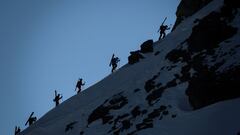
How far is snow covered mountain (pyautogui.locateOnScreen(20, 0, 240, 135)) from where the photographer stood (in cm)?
1698

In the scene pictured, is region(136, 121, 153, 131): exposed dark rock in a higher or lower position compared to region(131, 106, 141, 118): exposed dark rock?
lower

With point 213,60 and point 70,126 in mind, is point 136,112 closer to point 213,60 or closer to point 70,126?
point 213,60

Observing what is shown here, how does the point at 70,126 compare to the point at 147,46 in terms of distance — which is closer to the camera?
the point at 70,126

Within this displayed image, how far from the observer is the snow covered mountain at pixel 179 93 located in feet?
55.7

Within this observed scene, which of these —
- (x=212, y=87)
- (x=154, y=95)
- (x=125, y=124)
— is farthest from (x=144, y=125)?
(x=212, y=87)

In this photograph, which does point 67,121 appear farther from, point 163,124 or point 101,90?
point 163,124

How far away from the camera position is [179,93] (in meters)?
21.1

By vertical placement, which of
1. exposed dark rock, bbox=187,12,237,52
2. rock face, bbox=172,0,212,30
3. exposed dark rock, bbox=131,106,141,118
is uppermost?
rock face, bbox=172,0,212,30

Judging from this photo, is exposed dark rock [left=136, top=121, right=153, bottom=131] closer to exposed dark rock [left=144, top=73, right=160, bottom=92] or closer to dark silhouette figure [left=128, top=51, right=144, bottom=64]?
exposed dark rock [left=144, top=73, right=160, bottom=92]

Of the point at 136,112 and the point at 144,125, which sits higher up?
the point at 136,112

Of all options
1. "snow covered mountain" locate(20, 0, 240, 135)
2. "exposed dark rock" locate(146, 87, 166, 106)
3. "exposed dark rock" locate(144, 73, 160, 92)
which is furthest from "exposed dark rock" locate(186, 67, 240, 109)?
"exposed dark rock" locate(144, 73, 160, 92)

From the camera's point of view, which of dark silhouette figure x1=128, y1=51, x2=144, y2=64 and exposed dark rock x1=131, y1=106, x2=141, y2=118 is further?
dark silhouette figure x1=128, y1=51, x2=144, y2=64

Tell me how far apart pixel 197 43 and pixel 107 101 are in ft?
29.6

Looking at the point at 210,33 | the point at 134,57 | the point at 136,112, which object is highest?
the point at 134,57
